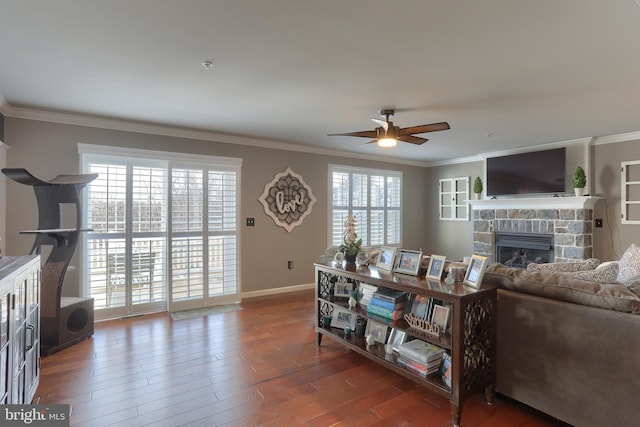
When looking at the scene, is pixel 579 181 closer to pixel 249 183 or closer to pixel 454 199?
pixel 454 199

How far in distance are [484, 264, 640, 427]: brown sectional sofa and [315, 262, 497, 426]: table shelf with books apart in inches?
4.9

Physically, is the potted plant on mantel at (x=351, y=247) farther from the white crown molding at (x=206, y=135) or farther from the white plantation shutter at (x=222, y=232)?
the white crown molding at (x=206, y=135)

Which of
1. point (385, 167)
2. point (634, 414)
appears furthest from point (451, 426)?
point (385, 167)

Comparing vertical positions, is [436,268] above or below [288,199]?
below

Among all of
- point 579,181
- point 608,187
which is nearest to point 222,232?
point 579,181

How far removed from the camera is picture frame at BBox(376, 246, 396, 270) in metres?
2.89

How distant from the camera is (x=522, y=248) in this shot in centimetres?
563

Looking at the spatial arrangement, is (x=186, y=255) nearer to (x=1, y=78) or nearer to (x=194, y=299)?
(x=194, y=299)

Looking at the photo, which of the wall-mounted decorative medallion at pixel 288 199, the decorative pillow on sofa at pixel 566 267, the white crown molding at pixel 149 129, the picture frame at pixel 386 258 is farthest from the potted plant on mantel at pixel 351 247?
the white crown molding at pixel 149 129

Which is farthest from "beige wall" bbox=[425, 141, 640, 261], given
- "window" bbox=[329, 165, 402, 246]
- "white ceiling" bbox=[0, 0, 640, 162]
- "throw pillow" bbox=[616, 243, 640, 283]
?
"window" bbox=[329, 165, 402, 246]

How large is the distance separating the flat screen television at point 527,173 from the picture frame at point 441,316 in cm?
412

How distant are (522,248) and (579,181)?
53.5 inches

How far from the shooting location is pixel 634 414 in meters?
1.75

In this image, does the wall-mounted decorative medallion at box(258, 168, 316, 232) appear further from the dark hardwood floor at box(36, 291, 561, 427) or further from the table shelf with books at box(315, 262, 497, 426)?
the table shelf with books at box(315, 262, 497, 426)
